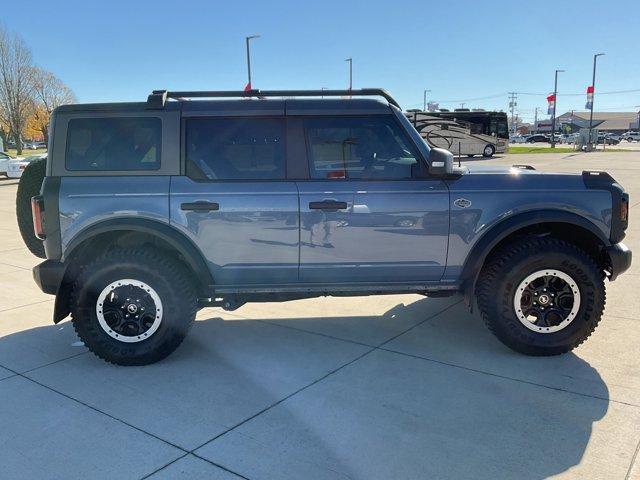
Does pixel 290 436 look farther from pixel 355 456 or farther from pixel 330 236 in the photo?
pixel 330 236

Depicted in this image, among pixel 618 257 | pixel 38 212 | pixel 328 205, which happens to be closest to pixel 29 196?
pixel 38 212

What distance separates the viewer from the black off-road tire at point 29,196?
173 inches

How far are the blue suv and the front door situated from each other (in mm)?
10

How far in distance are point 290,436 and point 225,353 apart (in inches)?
55.4

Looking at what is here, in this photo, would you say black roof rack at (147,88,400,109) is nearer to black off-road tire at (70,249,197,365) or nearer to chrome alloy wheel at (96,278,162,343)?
black off-road tire at (70,249,197,365)

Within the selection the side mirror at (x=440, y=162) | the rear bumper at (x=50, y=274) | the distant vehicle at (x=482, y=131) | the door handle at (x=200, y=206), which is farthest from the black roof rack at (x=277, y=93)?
the distant vehicle at (x=482, y=131)

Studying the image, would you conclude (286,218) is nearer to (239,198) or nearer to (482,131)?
(239,198)

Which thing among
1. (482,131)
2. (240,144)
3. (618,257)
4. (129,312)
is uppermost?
(482,131)

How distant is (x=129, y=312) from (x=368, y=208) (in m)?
1.98

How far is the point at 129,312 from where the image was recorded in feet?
13.3

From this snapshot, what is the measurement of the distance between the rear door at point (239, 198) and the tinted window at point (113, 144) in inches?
10.0

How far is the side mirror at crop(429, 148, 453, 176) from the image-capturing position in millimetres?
3837

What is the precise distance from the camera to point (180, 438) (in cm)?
304

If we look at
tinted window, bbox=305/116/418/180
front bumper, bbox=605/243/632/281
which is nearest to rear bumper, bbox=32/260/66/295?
tinted window, bbox=305/116/418/180
